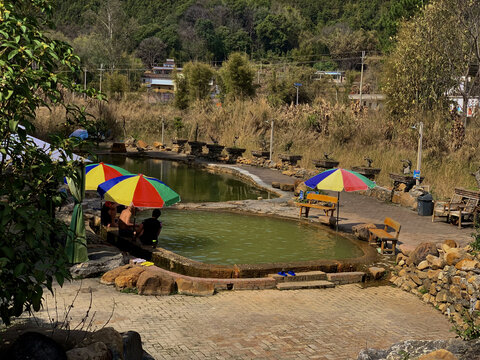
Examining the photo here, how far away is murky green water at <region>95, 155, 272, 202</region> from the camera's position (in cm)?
2219

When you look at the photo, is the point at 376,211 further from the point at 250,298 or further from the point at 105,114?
the point at 105,114

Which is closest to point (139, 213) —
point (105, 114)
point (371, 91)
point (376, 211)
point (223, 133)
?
point (376, 211)

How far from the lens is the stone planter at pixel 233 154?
103 ft

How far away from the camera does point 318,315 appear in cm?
952

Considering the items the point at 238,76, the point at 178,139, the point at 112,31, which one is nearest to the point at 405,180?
the point at 178,139

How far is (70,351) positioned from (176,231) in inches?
375

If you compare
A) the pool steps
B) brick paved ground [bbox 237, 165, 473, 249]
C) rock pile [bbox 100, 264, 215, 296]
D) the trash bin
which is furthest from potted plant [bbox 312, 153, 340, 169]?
rock pile [bbox 100, 264, 215, 296]

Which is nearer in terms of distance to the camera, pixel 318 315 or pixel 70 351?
pixel 70 351

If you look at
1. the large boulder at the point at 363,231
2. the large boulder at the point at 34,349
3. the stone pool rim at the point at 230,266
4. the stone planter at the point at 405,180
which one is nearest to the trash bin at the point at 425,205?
the stone planter at the point at 405,180

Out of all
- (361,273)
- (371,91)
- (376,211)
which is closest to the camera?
(361,273)

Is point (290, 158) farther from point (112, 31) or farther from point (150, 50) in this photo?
point (150, 50)

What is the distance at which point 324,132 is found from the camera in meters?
32.9

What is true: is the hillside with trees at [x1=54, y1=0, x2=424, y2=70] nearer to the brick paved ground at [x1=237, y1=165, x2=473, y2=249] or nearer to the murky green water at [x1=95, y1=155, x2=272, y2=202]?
the murky green water at [x1=95, y1=155, x2=272, y2=202]

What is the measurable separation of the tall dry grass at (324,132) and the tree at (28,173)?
13621mm
